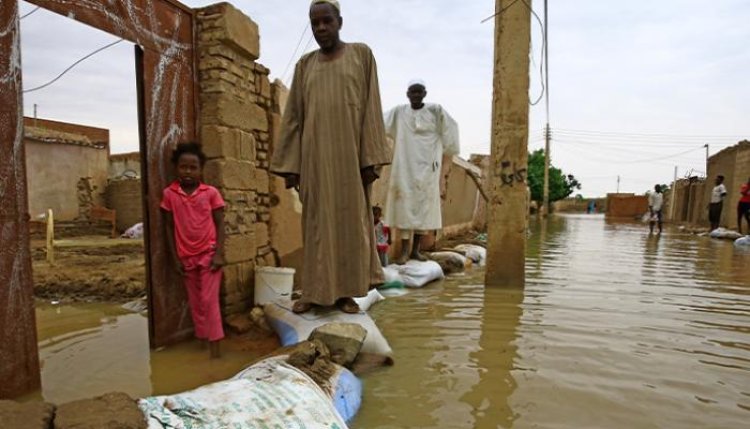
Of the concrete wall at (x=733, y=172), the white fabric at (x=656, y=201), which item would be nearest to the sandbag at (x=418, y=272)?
the white fabric at (x=656, y=201)

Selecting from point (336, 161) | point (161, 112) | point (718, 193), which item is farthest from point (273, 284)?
point (718, 193)

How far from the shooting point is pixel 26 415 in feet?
4.27

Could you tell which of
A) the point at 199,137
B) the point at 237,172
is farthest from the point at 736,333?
the point at 199,137

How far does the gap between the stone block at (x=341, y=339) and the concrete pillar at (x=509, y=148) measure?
240 cm

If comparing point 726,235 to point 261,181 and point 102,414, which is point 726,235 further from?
point 102,414

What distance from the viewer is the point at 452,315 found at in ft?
11.6

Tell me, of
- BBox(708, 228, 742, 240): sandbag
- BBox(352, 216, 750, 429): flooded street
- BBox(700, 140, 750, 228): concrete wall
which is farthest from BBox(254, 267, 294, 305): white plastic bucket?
BBox(700, 140, 750, 228): concrete wall

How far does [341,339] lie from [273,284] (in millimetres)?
1214

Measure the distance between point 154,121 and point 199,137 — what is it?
15.9 inches

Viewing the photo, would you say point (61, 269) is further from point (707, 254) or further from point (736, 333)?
point (707, 254)

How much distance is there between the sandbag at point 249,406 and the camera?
1.43m

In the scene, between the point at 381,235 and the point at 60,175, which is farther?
the point at 60,175

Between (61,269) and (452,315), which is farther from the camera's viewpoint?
(61,269)

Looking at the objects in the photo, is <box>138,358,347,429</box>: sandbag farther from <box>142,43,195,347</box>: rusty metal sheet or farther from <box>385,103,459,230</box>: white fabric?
<box>385,103,459,230</box>: white fabric
